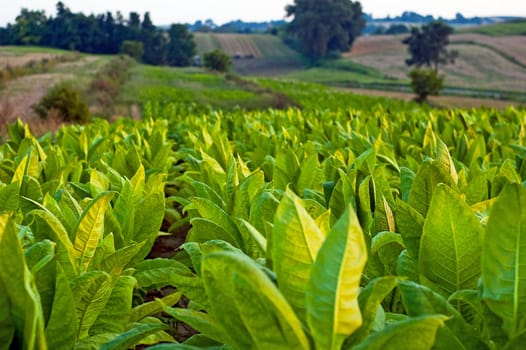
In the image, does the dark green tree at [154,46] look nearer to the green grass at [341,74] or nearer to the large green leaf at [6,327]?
the green grass at [341,74]

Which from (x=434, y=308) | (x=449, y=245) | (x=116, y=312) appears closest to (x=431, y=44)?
(x=449, y=245)

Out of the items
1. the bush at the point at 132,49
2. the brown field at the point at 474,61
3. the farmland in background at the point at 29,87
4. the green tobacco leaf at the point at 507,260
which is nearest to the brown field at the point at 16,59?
the farmland in background at the point at 29,87

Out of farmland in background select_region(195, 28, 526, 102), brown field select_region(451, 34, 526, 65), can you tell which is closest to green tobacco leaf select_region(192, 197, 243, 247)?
farmland in background select_region(195, 28, 526, 102)

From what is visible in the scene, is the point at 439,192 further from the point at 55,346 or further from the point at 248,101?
the point at 248,101

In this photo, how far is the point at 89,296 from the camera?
150cm

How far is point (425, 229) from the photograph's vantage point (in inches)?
59.1

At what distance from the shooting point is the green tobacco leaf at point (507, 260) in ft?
3.92

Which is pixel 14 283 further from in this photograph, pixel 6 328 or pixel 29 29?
pixel 29 29

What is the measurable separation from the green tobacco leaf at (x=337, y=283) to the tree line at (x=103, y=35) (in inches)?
3945

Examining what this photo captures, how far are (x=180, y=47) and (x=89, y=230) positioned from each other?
101 metres

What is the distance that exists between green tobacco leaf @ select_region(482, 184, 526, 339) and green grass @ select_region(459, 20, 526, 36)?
100138 millimetres

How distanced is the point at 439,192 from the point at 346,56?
330 ft

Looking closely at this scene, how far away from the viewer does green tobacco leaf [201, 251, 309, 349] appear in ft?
3.28

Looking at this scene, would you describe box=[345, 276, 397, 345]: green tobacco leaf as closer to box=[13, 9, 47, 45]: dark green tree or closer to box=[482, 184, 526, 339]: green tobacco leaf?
box=[482, 184, 526, 339]: green tobacco leaf
